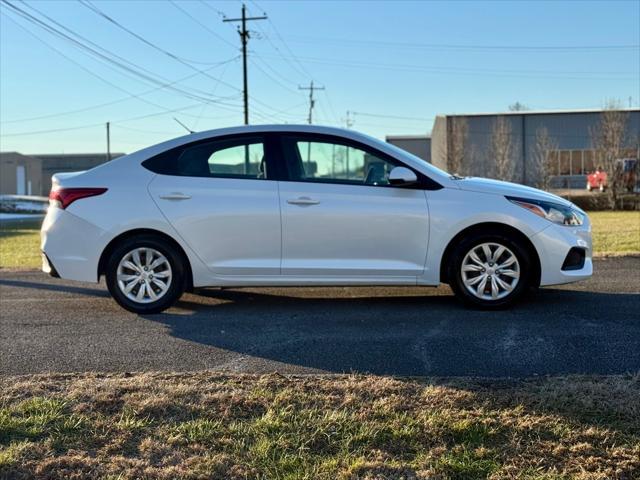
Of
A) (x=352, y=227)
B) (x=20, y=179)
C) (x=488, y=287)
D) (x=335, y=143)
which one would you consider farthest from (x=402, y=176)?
(x=20, y=179)

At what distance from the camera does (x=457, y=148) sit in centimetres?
4025

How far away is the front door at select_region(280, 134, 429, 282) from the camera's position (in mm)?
5664

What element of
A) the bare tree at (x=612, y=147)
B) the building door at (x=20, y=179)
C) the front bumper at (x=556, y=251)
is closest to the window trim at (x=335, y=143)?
the front bumper at (x=556, y=251)

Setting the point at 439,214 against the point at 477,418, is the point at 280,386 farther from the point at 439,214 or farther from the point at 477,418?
the point at 439,214

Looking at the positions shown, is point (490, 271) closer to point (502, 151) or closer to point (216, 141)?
point (216, 141)

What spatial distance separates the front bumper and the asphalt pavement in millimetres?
323

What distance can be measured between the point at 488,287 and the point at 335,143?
1967 mm

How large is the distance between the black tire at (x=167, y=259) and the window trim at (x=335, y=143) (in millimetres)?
1254

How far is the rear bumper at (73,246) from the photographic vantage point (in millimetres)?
5766

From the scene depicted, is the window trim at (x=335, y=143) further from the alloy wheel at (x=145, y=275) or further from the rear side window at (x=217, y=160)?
the alloy wheel at (x=145, y=275)

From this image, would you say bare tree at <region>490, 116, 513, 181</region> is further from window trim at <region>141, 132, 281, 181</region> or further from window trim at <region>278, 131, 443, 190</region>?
window trim at <region>141, 132, 281, 181</region>

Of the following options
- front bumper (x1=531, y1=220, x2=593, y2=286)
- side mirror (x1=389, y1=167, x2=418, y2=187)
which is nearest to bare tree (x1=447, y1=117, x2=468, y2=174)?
front bumper (x1=531, y1=220, x2=593, y2=286)

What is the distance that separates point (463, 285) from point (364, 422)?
2.83 m

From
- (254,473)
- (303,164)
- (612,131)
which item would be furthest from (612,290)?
(612,131)
